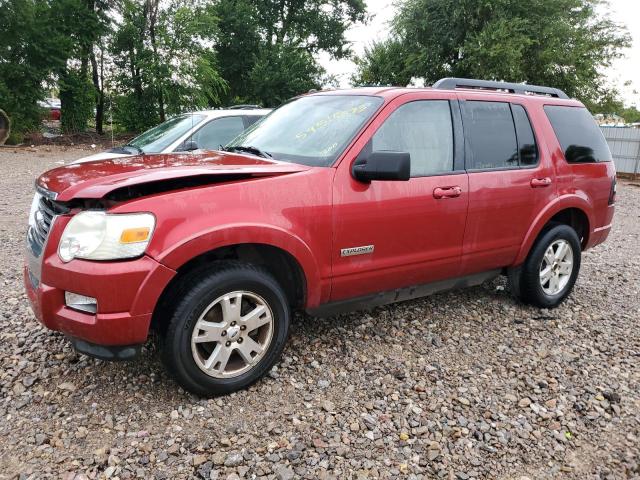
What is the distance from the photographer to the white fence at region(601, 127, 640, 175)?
16.6 metres

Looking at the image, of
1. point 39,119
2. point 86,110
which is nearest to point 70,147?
point 39,119

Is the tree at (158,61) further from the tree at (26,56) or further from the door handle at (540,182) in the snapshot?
the door handle at (540,182)

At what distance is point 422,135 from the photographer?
3.69 m

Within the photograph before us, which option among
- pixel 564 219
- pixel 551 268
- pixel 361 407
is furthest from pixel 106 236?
pixel 564 219

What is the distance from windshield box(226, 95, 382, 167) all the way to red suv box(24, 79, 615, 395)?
2 centimetres

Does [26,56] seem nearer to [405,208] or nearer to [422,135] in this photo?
[422,135]

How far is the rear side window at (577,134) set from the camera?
14.8 ft

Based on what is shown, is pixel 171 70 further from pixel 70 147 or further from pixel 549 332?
pixel 549 332

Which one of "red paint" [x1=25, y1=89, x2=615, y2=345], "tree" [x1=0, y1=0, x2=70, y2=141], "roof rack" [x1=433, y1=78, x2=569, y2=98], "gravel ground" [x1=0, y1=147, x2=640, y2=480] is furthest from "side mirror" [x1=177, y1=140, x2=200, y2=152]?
"tree" [x1=0, y1=0, x2=70, y2=141]

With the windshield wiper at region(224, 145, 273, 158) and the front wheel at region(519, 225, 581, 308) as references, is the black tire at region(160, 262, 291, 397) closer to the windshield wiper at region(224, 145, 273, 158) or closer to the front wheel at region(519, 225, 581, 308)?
the windshield wiper at region(224, 145, 273, 158)

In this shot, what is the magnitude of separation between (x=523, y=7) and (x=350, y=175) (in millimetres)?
21624

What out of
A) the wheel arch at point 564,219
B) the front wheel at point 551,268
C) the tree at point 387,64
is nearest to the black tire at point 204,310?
the wheel arch at point 564,219

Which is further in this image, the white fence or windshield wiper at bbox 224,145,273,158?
the white fence

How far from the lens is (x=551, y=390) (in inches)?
132
